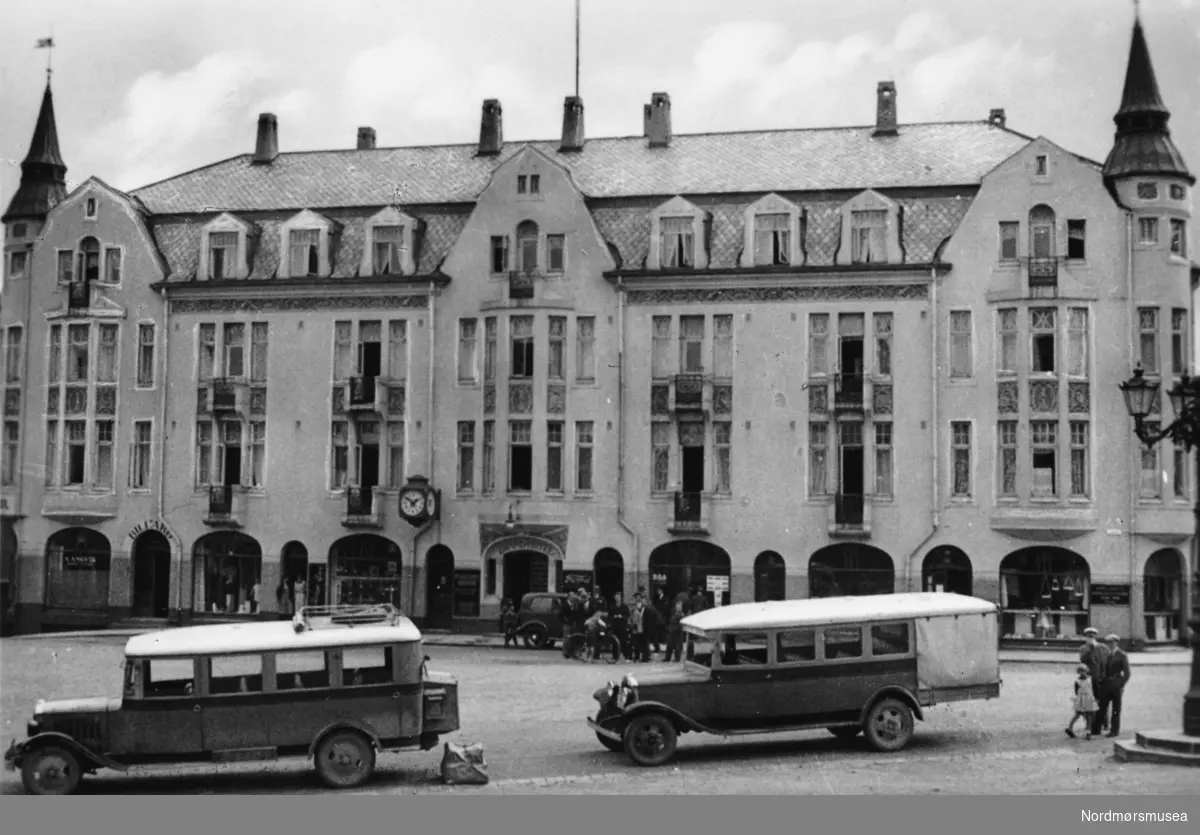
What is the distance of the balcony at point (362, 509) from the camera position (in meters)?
31.6

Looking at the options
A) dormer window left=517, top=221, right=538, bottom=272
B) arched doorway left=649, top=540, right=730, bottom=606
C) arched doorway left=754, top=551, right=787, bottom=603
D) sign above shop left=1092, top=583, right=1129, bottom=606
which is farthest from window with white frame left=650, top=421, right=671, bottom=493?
sign above shop left=1092, top=583, right=1129, bottom=606

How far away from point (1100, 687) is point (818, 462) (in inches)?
492

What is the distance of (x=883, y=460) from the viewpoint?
31.9 metres

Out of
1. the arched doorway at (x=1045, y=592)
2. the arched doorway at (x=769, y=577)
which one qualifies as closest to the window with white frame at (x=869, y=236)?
the arched doorway at (x=769, y=577)

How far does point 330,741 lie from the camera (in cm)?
1692

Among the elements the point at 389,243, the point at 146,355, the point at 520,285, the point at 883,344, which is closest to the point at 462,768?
the point at 520,285

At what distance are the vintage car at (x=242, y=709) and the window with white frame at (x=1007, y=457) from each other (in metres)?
17.6

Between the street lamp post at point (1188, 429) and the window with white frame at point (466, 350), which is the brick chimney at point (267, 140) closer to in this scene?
the window with white frame at point (466, 350)

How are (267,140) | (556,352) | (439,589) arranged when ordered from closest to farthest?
(267,140), (556,352), (439,589)

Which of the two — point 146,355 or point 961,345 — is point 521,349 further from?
point 961,345
